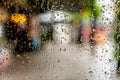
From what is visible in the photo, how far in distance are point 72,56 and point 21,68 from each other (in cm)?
27

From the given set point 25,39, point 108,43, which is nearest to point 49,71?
point 25,39

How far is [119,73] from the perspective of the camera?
3.93 ft

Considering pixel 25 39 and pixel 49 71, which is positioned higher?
pixel 25 39

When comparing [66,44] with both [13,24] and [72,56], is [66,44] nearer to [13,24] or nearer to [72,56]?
[72,56]

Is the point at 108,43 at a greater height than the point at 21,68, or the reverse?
the point at 108,43

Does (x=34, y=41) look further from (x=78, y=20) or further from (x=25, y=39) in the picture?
(x=78, y=20)

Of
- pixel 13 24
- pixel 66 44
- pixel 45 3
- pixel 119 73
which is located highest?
pixel 45 3

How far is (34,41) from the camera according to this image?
120 centimetres

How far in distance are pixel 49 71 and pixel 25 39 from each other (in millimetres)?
205

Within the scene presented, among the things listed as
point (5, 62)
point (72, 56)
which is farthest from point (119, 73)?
point (5, 62)

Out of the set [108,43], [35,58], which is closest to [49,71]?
[35,58]

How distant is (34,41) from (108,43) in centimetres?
38

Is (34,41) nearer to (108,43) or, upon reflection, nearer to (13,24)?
(13,24)

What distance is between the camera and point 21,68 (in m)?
1.19
